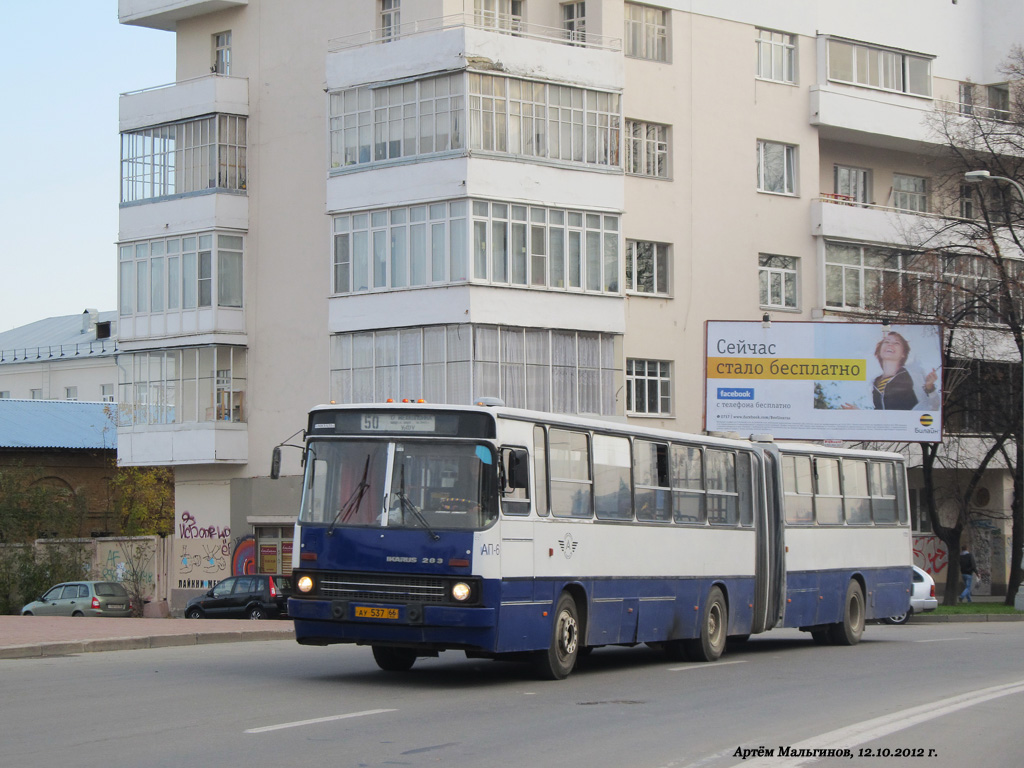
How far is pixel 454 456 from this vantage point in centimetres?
1474

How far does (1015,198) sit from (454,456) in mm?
32702

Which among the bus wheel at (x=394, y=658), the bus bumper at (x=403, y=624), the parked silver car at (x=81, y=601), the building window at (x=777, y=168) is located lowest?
the parked silver car at (x=81, y=601)

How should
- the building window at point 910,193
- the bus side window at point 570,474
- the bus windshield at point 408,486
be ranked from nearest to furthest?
the bus windshield at point 408,486 < the bus side window at point 570,474 < the building window at point 910,193

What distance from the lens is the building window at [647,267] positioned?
41181 millimetres

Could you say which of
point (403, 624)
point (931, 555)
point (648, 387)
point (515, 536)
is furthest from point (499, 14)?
point (403, 624)

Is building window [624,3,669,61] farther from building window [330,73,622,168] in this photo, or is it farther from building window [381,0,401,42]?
building window [381,0,401,42]

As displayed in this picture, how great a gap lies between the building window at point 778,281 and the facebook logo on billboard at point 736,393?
7132 mm

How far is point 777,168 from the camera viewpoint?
44188 millimetres

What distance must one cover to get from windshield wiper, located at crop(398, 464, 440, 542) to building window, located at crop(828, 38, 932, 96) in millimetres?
33606

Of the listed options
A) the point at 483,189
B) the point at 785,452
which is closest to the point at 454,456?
the point at 785,452

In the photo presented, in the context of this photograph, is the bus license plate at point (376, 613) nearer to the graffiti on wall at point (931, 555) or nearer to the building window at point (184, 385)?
the building window at point (184, 385)

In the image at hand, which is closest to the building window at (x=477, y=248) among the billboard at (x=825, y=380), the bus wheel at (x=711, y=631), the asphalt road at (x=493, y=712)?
the billboard at (x=825, y=380)

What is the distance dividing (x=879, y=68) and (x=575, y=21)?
11405 mm

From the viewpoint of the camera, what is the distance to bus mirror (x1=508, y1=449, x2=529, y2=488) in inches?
583
